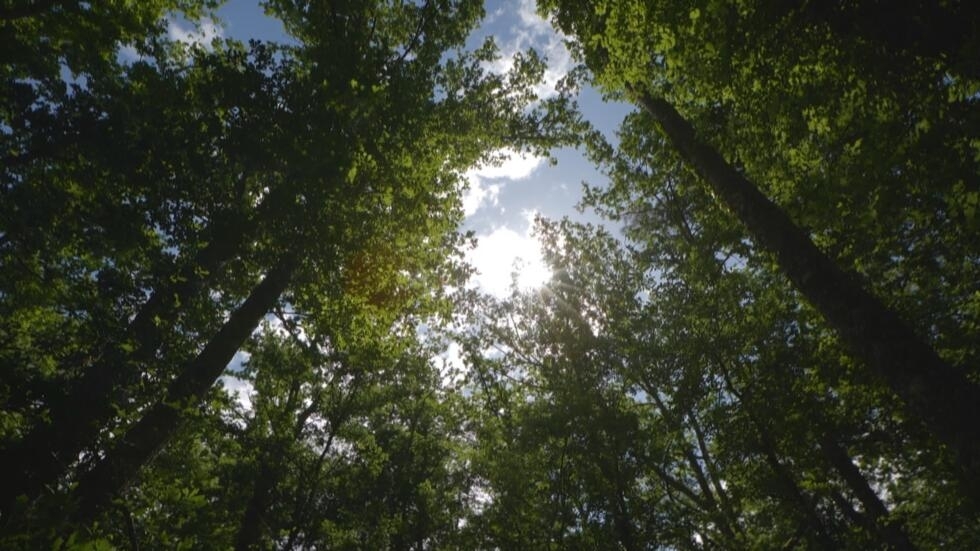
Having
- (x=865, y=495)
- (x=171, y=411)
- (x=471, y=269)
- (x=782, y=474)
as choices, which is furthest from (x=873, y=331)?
(x=865, y=495)

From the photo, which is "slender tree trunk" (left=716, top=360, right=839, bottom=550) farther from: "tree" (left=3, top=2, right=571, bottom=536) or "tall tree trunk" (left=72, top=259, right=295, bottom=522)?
"tall tree trunk" (left=72, top=259, right=295, bottom=522)

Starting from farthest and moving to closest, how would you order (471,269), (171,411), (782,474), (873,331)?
(471,269) → (782,474) → (171,411) → (873,331)

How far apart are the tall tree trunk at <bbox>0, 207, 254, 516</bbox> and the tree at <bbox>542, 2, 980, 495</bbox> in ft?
22.1

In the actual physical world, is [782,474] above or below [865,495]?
below

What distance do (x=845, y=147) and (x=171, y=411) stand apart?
9969 millimetres

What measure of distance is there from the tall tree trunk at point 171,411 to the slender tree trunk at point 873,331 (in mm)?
7226

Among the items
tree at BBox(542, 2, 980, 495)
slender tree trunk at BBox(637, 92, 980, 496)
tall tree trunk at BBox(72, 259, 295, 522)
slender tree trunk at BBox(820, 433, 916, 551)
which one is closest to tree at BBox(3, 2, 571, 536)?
tall tree trunk at BBox(72, 259, 295, 522)

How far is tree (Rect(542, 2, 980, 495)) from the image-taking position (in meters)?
4.10

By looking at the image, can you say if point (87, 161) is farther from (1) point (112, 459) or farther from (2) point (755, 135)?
(2) point (755, 135)

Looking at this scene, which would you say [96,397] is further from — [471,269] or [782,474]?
[782,474]

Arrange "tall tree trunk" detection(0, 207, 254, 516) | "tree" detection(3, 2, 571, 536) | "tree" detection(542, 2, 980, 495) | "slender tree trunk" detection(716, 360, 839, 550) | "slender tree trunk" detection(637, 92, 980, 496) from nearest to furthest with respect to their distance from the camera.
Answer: "slender tree trunk" detection(637, 92, 980, 496) < "tree" detection(542, 2, 980, 495) < "tall tree trunk" detection(0, 207, 254, 516) < "tree" detection(3, 2, 571, 536) < "slender tree trunk" detection(716, 360, 839, 550)

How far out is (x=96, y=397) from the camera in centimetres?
641

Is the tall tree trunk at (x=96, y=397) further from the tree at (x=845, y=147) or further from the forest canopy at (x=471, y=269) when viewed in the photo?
the tree at (x=845, y=147)

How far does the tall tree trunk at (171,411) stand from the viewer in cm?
545
